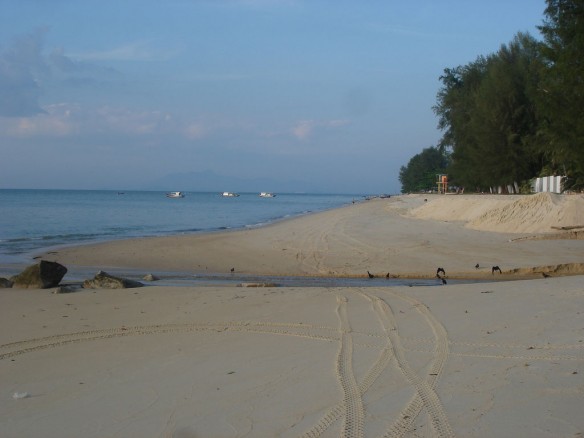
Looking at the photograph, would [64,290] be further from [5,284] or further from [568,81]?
[568,81]

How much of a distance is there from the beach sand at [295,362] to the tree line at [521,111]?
14.6 meters

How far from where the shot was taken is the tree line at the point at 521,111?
74.0 ft

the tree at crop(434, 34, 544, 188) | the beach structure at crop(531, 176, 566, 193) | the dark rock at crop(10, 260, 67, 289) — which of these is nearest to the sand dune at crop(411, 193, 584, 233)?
the beach structure at crop(531, 176, 566, 193)

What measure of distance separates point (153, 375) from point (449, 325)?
148 inches

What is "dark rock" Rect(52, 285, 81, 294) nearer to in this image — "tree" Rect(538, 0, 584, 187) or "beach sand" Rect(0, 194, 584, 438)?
"beach sand" Rect(0, 194, 584, 438)

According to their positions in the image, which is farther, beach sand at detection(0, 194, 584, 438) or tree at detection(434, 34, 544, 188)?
tree at detection(434, 34, 544, 188)

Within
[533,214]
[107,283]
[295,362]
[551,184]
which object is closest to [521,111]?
[551,184]

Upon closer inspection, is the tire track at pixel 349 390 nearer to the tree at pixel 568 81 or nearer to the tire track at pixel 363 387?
the tire track at pixel 363 387

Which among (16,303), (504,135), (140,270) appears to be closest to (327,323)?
(16,303)

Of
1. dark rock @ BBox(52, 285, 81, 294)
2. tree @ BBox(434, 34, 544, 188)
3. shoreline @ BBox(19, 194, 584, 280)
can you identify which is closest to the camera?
dark rock @ BBox(52, 285, 81, 294)

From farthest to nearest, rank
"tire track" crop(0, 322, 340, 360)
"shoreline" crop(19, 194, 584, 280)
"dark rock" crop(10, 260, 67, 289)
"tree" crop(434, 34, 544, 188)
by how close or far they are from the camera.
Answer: "tree" crop(434, 34, 544, 188)
"shoreline" crop(19, 194, 584, 280)
"dark rock" crop(10, 260, 67, 289)
"tire track" crop(0, 322, 340, 360)

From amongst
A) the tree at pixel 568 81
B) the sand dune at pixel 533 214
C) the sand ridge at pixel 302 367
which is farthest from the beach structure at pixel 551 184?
the sand ridge at pixel 302 367

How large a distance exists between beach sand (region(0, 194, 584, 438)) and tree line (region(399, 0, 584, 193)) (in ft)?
47.8

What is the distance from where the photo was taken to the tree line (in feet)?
74.0
